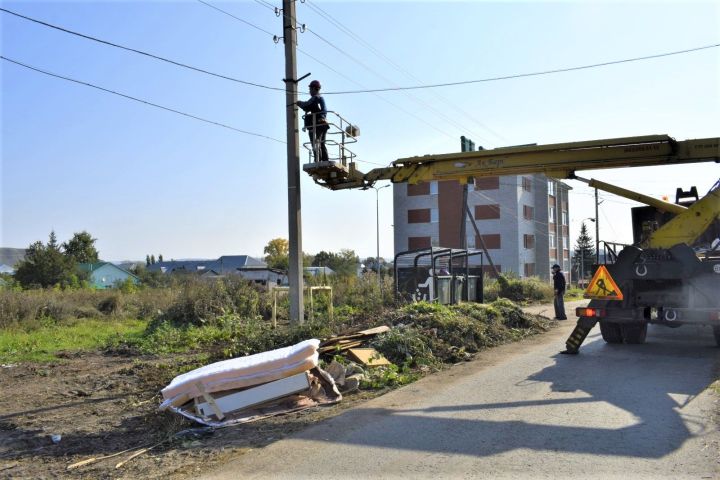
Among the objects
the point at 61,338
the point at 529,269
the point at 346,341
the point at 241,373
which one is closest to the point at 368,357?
the point at 346,341

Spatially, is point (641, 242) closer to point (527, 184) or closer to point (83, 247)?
point (527, 184)

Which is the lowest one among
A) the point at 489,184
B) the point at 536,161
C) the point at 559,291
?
the point at 559,291

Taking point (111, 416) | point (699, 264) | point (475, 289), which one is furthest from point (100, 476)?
point (475, 289)

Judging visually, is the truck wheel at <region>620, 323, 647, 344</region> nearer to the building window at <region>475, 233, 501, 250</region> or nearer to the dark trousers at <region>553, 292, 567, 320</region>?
the dark trousers at <region>553, 292, 567, 320</region>

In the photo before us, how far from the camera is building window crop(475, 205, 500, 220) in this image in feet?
194

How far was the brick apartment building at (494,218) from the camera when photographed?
5825 cm

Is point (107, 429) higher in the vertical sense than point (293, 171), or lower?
lower

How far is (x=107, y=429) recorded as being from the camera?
265 inches

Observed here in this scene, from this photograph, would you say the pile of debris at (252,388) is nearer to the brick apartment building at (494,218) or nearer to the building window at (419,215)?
the brick apartment building at (494,218)

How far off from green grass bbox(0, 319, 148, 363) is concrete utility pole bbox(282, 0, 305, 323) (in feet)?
18.0

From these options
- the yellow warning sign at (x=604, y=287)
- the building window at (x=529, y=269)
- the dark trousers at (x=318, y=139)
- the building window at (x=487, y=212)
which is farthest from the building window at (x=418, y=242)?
the yellow warning sign at (x=604, y=287)

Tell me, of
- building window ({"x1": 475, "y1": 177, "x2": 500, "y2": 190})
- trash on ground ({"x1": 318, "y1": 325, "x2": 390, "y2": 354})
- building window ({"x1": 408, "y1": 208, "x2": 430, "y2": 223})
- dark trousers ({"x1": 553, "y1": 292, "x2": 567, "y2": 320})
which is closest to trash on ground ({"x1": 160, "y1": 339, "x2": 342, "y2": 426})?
trash on ground ({"x1": 318, "y1": 325, "x2": 390, "y2": 354})

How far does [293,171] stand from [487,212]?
164 feet

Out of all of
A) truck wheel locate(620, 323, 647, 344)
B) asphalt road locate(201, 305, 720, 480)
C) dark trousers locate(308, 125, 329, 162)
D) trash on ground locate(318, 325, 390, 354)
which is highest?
dark trousers locate(308, 125, 329, 162)
